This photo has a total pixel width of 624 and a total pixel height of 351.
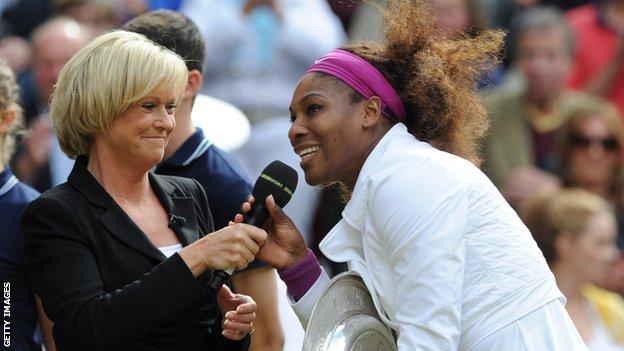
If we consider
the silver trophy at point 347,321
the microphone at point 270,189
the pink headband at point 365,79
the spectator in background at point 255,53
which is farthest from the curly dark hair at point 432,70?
the spectator in background at point 255,53

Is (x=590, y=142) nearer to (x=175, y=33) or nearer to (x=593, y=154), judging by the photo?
(x=593, y=154)

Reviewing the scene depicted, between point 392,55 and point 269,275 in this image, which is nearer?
point 392,55

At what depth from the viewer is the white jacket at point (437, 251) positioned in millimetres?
3918

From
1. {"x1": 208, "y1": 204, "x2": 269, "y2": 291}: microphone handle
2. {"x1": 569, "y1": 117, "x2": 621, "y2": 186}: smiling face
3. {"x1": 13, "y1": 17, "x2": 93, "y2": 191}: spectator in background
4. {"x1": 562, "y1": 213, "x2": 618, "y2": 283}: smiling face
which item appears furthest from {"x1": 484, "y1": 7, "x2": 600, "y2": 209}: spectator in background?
{"x1": 208, "y1": 204, "x2": 269, "y2": 291}: microphone handle

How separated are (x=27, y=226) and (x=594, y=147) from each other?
15.7ft

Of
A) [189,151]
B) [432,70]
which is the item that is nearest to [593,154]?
[189,151]

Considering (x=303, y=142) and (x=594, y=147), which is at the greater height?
(x=303, y=142)

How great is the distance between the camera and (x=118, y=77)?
160 inches

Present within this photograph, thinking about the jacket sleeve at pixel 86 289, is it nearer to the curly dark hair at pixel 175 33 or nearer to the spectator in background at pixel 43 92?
the curly dark hair at pixel 175 33

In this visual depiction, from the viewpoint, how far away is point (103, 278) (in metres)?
3.97

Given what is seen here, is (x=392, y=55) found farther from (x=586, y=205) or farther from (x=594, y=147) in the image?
(x=594, y=147)

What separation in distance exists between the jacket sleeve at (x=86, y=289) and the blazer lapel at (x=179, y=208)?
0.36 metres

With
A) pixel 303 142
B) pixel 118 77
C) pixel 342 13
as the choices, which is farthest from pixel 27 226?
pixel 342 13

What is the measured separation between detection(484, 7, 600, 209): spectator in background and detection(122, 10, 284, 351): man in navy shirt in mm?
3152
